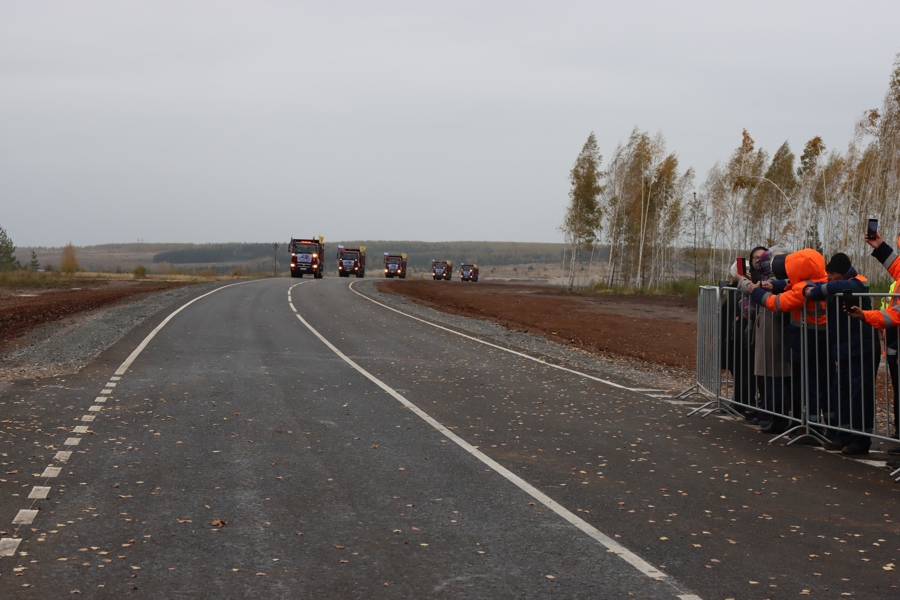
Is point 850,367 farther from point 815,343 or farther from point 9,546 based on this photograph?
point 9,546

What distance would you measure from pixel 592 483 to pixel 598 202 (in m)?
67.3

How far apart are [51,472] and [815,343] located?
24.2 feet

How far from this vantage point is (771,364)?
970cm

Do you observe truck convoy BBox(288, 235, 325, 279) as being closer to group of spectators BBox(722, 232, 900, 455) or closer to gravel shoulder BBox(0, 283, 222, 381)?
gravel shoulder BBox(0, 283, 222, 381)

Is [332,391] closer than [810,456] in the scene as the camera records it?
No

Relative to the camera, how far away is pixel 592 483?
7.24 meters

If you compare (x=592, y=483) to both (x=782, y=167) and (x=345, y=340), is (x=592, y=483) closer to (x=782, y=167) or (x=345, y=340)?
(x=345, y=340)

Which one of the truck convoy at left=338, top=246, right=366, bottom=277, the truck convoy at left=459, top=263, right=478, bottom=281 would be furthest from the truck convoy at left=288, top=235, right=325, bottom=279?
the truck convoy at left=459, top=263, right=478, bottom=281

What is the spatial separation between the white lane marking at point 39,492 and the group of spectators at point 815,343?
699 centimetres

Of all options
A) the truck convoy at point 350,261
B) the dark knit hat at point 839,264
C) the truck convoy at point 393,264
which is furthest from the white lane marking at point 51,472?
the truck convoy at point 393,264

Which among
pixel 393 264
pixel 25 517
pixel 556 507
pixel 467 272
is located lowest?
pixel 556 507

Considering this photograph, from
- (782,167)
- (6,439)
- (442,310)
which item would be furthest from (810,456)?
(782,167)

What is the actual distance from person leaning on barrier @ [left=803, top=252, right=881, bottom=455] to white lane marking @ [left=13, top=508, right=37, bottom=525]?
7094mm

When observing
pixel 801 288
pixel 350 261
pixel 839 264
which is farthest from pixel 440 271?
pixel 839 264
